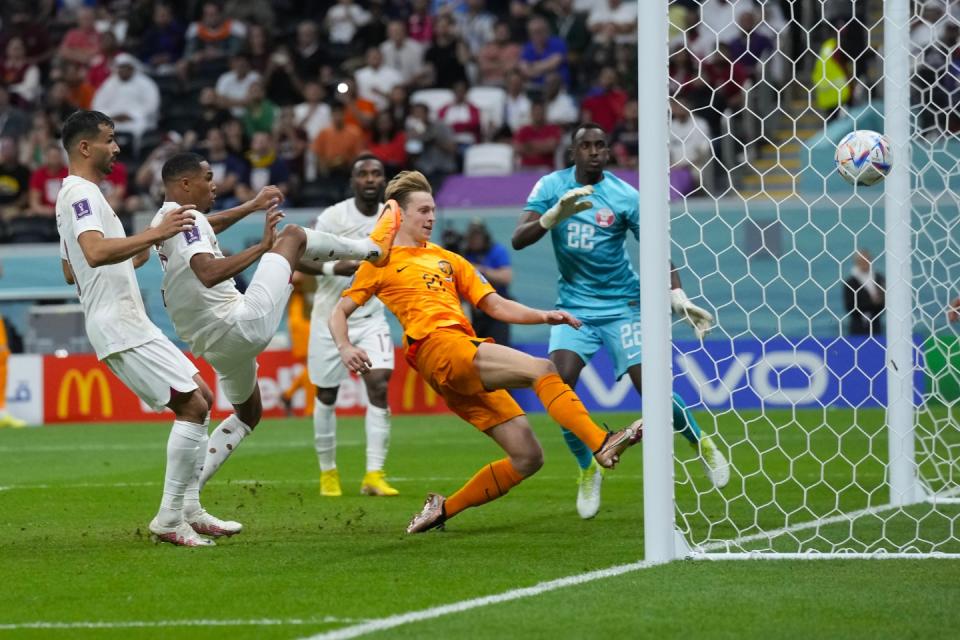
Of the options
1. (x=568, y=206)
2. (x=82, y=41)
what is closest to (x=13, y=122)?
(x=82, y=41)

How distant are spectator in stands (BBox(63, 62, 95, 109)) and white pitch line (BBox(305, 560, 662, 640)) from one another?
17.9 meters

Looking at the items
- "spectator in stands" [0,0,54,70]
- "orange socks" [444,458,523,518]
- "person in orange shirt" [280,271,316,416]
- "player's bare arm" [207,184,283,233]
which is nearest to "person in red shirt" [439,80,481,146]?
"person in orange shirt" [280,271,316,416]

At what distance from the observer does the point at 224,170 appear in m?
20.0

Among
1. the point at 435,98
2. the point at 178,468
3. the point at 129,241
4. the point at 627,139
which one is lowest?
the point at 178,468

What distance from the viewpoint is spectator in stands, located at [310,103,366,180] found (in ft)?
65.2

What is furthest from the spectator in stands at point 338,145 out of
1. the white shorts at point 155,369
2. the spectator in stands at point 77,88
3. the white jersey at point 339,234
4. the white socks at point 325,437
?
the white shorts at point 155,369

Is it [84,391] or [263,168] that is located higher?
[263,168]

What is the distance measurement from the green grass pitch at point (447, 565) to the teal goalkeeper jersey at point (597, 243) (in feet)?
4.17

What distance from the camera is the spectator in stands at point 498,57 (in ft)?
69.5

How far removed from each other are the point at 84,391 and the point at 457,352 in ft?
38.1

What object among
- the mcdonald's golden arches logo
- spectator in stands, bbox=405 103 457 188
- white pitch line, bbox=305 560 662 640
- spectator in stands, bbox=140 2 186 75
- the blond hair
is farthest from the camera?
spectator in stands, bbox=140 2 186 75

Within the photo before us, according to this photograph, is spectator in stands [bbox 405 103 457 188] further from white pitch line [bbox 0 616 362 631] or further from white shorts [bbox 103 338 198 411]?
white pitch line [bbox 0 616 362 631]

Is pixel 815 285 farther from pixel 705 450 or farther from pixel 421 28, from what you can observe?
pixel 705 450

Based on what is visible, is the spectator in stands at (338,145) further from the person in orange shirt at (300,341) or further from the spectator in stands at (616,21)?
the spectator in stands at (616,21)
